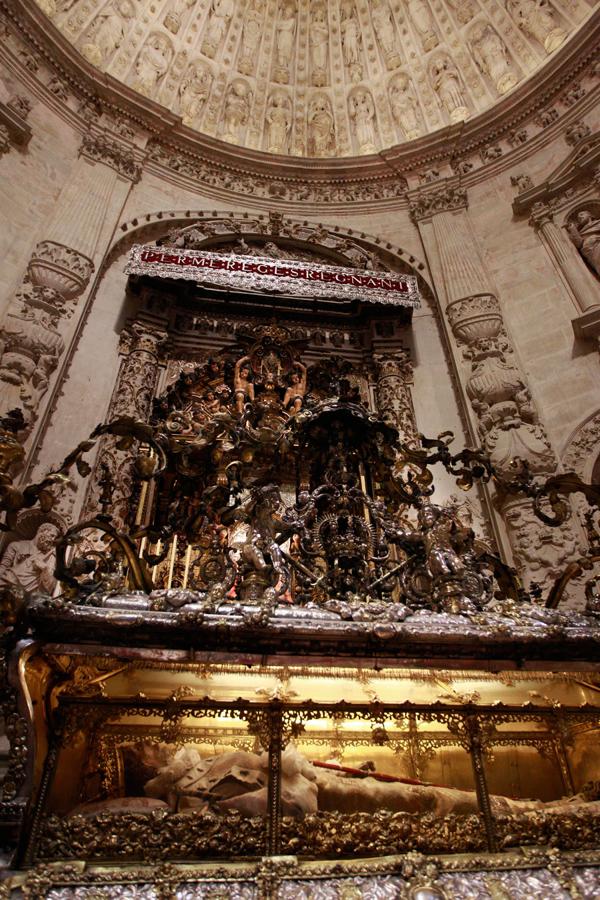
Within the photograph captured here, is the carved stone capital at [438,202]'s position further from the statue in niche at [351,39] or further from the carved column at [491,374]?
the statue in niche at [351,39]

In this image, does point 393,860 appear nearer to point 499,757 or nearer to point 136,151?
point 499,757

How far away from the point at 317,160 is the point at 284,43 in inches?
200

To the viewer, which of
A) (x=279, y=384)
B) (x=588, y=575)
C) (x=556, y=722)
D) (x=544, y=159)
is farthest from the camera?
(x=544, y=159)

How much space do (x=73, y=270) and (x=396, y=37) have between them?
12.4 meters

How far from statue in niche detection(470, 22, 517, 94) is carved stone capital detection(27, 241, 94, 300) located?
11277 millimetres

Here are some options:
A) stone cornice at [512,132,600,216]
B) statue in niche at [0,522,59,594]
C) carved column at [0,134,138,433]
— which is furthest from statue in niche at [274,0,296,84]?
statue in niche at [0,522,59,594]

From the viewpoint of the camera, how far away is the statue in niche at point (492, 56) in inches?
504

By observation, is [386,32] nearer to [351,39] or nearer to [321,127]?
[351,39]

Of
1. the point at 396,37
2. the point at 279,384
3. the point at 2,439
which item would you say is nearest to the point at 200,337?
the point at 279,384

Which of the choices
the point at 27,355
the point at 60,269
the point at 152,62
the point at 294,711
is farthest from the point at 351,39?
the point at 294,711

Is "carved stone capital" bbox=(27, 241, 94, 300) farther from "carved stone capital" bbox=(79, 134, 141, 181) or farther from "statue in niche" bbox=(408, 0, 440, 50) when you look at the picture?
"statue in niche" bbox=(408, 0, 440, 50)

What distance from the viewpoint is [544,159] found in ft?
36.2

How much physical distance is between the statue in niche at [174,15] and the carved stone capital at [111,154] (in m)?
A: 5.14

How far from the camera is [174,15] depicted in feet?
44.6
